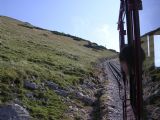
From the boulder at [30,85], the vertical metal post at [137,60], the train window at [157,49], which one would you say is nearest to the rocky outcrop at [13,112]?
the boulder at [30,85]

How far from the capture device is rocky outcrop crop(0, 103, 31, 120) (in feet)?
58.7

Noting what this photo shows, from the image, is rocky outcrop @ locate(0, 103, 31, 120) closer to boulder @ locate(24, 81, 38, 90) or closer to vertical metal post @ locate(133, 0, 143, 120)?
boulder @ locate(24, 81, 38, 90)

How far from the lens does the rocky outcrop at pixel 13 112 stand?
17906mm

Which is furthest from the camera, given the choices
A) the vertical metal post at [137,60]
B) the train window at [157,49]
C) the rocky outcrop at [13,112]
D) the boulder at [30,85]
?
the boulder at [30,85]

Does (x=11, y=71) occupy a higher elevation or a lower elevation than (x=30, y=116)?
higher

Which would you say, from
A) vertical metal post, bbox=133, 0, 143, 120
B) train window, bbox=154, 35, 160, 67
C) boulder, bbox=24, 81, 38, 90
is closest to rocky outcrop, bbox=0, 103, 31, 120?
boulder, bbox=24, 81, 38, 90

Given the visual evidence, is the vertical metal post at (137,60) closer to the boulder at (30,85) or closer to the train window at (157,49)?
the train window at (157,49)

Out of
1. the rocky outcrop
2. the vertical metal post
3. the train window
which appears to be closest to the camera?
the train window

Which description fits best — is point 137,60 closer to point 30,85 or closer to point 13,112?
point 13,112

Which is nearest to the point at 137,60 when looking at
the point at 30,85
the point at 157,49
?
the point at 157,49

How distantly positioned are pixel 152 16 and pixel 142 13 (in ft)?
2.03

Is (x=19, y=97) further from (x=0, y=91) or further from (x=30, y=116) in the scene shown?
(x=30, y=116)

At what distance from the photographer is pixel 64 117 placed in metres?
21.1

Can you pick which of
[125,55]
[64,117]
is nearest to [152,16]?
[125,55]
